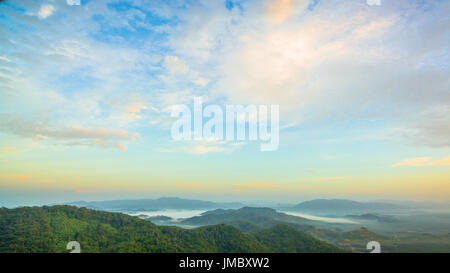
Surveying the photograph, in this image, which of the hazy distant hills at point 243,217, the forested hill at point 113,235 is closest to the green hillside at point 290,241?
the forested hill at point 113,235

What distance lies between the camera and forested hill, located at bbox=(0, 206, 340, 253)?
525 inches

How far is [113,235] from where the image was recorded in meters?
16.1

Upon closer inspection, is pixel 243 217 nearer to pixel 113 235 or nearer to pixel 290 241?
pixel 290 241

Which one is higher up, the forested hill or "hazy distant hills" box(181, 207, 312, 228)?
the forested hill

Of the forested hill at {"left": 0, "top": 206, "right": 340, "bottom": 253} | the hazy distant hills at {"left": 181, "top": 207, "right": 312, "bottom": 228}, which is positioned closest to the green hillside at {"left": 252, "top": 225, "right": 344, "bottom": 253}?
the forested hill at {"left": 0, "top": 206, "right": 340, "bottom": 253}

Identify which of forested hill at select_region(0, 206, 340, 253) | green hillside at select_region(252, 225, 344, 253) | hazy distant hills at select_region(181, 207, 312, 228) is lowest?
hazy distant hills at select_region(181, 207, 312, 228)

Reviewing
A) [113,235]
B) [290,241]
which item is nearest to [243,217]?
[290,241]

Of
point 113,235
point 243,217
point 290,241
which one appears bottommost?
point 243,217

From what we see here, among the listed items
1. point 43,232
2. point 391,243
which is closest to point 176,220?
point 43,232

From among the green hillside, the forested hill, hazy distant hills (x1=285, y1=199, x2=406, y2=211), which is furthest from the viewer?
hazy distant hills (x1=285, y1=199, x2=406, y2=211)

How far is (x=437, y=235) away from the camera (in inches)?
383

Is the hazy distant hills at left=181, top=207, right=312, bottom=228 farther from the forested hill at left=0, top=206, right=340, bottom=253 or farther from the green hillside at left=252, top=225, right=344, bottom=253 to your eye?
the forested hill at left=0, top=206, right=340, bottom=253
